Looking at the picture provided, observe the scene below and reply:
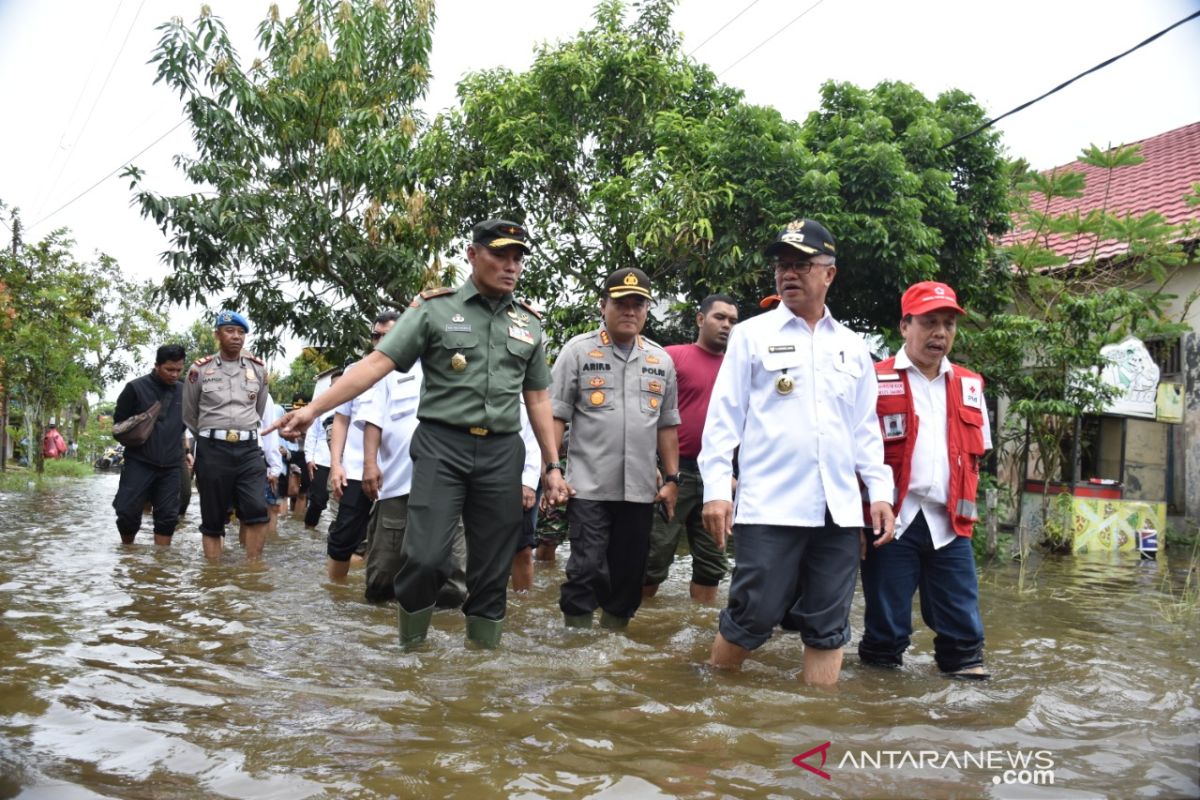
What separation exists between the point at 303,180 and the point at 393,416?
33.6ft

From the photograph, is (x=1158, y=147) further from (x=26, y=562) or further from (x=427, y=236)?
(x=26, y=562)

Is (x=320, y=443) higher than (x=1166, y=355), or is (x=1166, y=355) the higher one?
(x=1166, y=355)

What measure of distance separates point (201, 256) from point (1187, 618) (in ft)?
42.0

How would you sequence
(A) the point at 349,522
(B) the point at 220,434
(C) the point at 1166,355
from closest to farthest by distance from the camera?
(A) the point at 349,522, (B) the point at 220,434, (C) the point at 1166,355

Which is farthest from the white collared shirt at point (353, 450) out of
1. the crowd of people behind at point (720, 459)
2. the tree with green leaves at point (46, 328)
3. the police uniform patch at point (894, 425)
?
the tree with green leaves at point (46, 328)

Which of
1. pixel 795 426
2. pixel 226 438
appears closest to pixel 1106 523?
pixel 795 426

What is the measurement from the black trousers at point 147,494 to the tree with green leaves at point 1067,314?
8.79m

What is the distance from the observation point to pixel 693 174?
1131 centimetres

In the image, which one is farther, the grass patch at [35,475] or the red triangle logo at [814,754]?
the grass patch at [35,475]

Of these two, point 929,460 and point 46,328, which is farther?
point 46,328

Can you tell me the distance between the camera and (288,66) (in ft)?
48.7

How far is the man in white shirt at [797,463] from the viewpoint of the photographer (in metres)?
3.91

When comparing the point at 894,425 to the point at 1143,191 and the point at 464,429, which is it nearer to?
the point at 464,429

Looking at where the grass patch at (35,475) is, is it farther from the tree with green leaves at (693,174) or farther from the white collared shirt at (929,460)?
the white collared shirt at (929,460)
